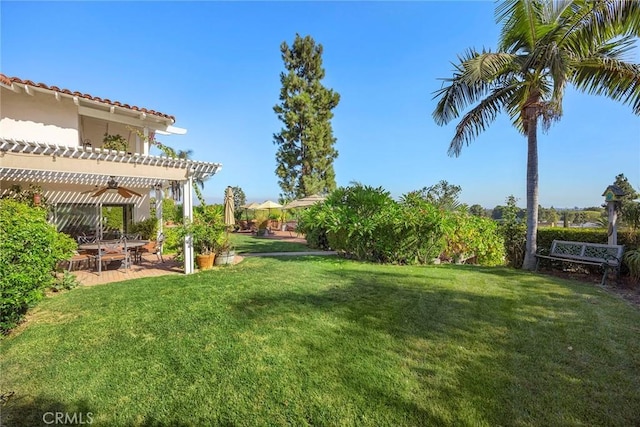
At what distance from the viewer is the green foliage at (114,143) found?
36.2 feet

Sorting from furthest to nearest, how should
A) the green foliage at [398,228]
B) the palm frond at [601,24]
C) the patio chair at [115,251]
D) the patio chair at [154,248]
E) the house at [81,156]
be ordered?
1. the patio chair at [154,248]
2. the green foliage at [398,228]
3. the patio chair at [115,251]
4. the house at [81,156]
5. the palm frond at [601,24]

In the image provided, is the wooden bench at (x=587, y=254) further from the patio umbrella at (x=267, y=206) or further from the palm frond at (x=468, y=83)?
the patio umbrella at (x=267, y=206)

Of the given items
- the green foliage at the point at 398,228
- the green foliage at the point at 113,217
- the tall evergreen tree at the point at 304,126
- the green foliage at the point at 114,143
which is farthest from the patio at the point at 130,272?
the tall evergreen tree at the point at 304,126

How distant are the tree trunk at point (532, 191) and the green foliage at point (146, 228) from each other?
42.8ft

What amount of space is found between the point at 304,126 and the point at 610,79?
966 inches

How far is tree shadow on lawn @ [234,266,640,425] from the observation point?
2717 mm

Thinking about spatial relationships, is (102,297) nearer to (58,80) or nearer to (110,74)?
(58,80)

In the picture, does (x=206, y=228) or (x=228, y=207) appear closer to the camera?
(x=206, y=228)

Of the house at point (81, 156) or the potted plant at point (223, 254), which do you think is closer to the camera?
the house at point (81, 156)

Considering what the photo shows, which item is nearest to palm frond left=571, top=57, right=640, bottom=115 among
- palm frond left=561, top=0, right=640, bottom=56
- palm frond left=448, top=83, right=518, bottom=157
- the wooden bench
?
palm frond left=561, top=0, right=640, bottom=56

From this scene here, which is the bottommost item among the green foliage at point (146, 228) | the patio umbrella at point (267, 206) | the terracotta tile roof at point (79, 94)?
the green foliage at point (146, 228)

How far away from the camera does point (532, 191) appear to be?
28.5 feet

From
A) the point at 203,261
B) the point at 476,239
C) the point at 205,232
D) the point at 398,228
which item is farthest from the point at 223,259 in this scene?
the point at 476,239

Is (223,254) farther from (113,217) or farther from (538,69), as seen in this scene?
(538,69)
